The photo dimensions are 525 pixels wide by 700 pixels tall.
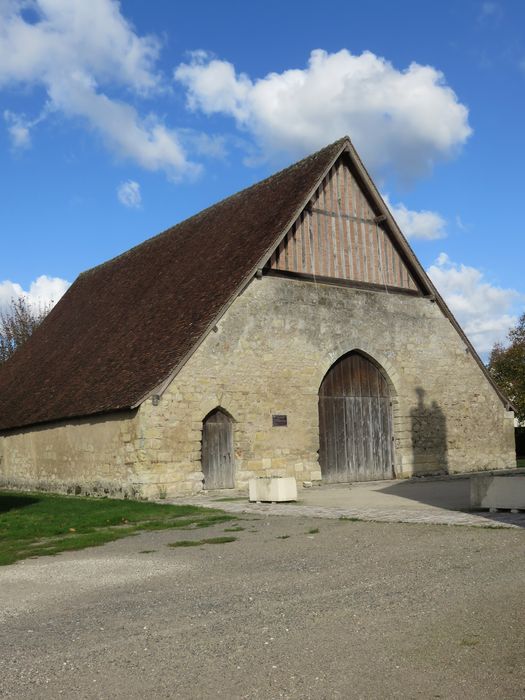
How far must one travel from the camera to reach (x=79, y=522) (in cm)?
1228

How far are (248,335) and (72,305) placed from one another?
39.5ft

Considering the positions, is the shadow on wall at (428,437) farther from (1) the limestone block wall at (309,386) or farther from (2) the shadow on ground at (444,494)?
(2) the shadow on ground at (444,494)

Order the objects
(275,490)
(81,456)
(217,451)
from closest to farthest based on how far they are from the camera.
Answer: (275,490), (217,451), (81,456)

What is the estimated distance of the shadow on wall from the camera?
20750 millimetres

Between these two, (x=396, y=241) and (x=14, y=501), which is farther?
(x=396, y=241)

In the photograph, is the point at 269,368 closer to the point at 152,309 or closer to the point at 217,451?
the point at 217,451

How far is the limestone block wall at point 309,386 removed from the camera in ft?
54.1

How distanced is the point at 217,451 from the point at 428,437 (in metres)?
6.72

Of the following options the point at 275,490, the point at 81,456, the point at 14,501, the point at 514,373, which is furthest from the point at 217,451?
the point at 514,373

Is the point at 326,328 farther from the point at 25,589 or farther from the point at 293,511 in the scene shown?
the point at 25,589

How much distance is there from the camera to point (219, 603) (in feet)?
19.6

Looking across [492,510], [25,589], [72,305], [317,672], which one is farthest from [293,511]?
[72,305]

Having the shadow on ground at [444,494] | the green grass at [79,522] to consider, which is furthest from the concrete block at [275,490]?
the shadow on ground at [444,494]

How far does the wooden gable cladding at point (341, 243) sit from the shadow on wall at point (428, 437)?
3350mm
